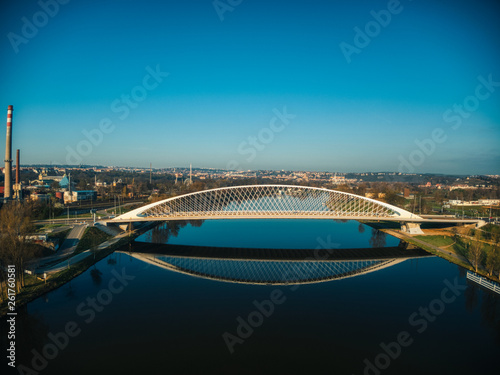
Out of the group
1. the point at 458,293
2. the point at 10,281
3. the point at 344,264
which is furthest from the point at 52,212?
the point at 458,293

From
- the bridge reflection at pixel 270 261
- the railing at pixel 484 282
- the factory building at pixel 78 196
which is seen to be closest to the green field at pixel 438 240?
the bridge reflection at pixel 270 261

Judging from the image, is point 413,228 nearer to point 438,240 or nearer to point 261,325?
point 438,240

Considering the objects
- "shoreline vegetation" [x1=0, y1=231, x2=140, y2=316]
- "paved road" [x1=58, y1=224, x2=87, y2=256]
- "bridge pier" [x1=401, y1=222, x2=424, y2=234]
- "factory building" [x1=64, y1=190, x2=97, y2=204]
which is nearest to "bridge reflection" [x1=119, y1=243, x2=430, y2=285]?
"shoreline vegetation" [x1=0, y1=231, x2=140, y2=316]

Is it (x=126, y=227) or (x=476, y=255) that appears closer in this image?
(x=476, y=255)

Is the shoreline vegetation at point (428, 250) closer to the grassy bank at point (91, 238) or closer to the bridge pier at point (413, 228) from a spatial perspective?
the grassy bank at point (91, 238)

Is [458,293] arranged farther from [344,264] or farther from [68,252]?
[68,252]

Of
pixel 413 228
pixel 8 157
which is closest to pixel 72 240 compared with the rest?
pixel 8 157

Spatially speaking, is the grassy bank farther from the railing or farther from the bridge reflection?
the railing
